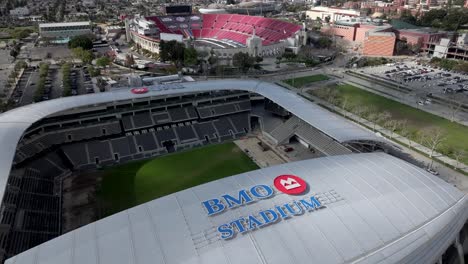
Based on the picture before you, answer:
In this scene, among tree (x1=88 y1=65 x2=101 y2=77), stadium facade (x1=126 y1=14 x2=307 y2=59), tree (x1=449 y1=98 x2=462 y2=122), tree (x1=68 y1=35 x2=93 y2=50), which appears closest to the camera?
tree (x1=449 y1=98 x2=462 y2=122)

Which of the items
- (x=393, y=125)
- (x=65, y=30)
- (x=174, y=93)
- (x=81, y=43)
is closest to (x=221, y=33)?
(x=81, y=43)

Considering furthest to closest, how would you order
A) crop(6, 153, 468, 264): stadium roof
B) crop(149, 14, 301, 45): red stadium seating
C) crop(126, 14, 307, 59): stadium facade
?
crop(149, 14, 301, 45): red stadium seating
crop(126, 14, 307, 59): stadium facade
crop(6, 153, 468, 264): stadium roof

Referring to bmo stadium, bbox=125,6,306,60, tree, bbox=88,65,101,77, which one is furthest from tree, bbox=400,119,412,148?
tree, bbox=88,65,101,77

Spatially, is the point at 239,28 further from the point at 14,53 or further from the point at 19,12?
the point at 19,12

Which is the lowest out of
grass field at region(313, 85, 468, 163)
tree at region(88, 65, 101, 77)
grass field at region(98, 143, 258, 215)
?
grass field at region(98, 143, 258, 215)

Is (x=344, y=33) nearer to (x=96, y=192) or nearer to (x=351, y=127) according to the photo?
(x=351, y=127)

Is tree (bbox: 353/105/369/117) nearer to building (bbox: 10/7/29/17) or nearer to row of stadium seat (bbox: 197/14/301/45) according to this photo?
row of stadium seat (bbox: 197/14/301/45)

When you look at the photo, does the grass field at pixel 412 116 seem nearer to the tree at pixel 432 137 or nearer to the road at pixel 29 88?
the tree at pixel 432 137

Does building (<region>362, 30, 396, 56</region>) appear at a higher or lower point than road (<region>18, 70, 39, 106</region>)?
higher
